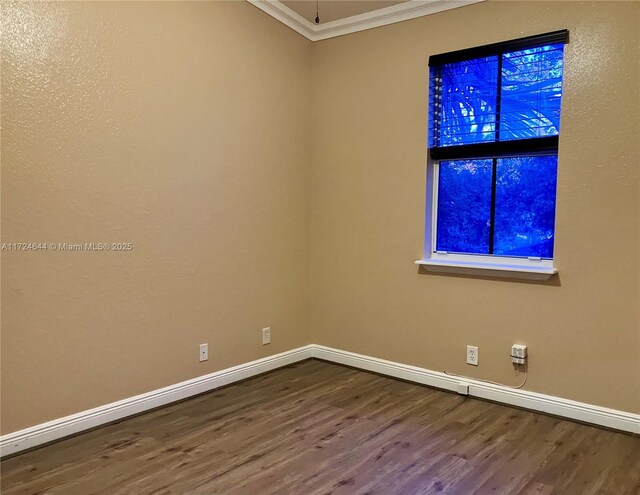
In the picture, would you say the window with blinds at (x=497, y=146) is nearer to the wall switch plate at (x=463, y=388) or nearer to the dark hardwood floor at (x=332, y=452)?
the wall switch plate at (x=463, y=388)

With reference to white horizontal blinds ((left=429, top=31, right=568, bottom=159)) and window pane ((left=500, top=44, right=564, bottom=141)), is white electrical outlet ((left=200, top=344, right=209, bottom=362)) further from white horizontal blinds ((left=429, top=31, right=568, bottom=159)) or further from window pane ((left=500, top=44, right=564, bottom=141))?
window pane ((left=500, top=44, right=564, bottom=141))

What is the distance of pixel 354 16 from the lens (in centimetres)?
349

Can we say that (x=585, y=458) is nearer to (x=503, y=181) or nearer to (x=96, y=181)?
(x=503, y=181)

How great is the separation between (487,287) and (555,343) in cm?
51

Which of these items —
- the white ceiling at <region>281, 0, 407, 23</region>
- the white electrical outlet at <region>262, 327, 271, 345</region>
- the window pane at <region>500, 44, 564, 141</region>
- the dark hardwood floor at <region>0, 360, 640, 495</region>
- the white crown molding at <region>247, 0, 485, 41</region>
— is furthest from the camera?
the white electrical outlet at <region>262, 327, 271, 345</region>

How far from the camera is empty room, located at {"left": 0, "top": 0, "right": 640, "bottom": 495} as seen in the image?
2223 mm

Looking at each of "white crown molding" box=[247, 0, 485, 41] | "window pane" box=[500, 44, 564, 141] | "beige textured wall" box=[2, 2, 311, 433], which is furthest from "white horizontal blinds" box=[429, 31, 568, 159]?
"beige textured wall" box=[2, 2, 311, 433]

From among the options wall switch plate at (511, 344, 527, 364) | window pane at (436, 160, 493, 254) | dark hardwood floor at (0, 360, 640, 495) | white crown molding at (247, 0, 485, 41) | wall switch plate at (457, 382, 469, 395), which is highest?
white crown molding at (247, 0, 485, 41)

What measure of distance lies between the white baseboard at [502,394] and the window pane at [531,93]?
63.1 inches

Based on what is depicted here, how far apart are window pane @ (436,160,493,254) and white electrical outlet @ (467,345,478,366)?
0.64m

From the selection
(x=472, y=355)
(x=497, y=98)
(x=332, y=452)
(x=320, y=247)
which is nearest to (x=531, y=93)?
(x=497, y=98)

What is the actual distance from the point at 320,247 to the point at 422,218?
Result: 0.93m

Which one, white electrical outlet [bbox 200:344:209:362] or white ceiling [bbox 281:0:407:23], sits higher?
white ceiling [bbox 281:0:407:23]

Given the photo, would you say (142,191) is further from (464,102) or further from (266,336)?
(464,102)
